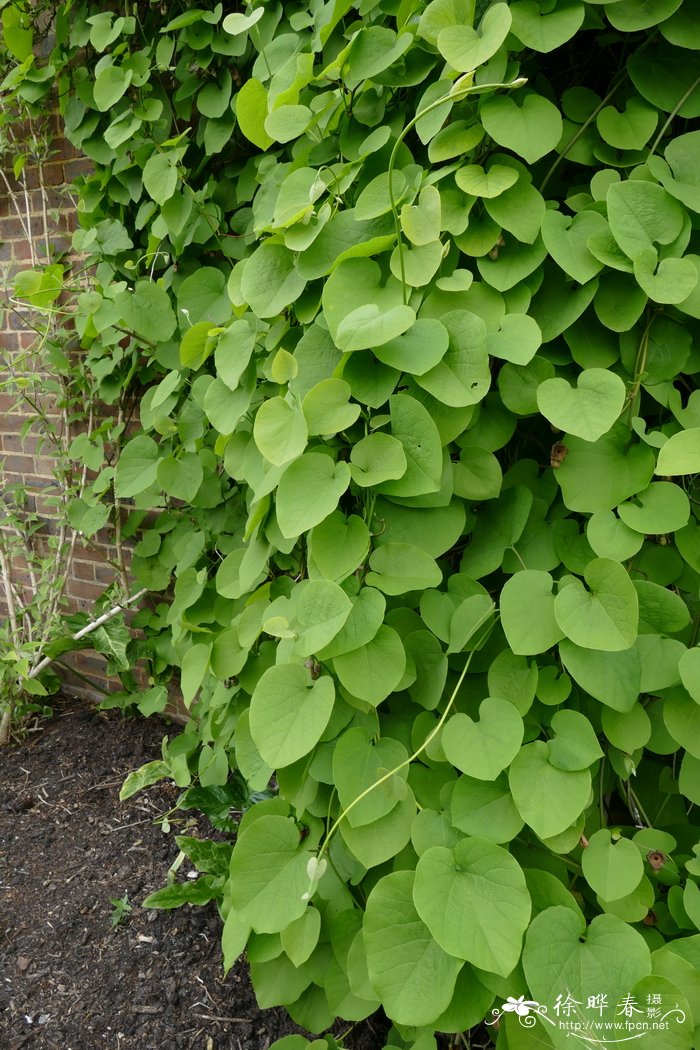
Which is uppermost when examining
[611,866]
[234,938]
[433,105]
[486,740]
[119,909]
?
[433,105]

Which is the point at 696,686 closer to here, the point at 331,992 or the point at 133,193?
the point at 331,992

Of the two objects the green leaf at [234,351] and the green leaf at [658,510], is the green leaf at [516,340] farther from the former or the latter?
the green leaf at [234,351]

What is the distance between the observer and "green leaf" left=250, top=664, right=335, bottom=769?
0.79 metres

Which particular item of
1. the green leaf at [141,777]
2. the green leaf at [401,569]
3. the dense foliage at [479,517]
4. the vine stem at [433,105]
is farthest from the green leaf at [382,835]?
the green leaf at [141,777]

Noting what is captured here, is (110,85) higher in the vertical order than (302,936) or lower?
higher

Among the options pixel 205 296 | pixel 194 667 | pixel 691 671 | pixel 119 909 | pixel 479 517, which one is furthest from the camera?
pixel 119 909

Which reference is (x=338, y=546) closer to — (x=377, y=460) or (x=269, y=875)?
(x=377, y=460)

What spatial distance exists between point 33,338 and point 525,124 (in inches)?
77.1

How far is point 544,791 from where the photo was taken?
76 centimetres

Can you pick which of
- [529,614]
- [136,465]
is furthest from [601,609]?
[136,465]

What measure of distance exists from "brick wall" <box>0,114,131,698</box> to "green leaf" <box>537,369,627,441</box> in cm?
172

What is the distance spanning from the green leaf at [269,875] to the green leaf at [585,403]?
59 centimetres

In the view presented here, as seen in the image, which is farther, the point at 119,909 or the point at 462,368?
the point at 119,909

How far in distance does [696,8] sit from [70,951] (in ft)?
6.00
